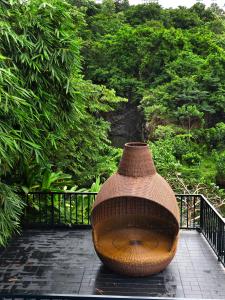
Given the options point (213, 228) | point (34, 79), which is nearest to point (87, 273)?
Result: point (213, 228)

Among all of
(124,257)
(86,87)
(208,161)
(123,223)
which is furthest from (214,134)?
(124,257)

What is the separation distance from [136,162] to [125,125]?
13.5 meters

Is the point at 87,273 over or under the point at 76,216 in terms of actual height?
under

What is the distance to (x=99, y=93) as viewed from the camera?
31.1 ft

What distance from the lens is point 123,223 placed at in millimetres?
6043

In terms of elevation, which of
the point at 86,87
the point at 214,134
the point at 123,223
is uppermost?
the point at 86,87

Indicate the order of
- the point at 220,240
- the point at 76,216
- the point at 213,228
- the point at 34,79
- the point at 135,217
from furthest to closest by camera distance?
the point at 76,216
the point at 135,217
the point at 213,228
the point at 220,240
the point at 34,79

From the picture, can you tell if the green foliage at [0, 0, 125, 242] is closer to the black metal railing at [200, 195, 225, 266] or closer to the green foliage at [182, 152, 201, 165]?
the black metal railing at [200, 195, 225, 266]

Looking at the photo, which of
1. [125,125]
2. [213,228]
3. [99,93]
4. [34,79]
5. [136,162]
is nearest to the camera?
[34,79]

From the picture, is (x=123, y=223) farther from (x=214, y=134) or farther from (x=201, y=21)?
(x=201, y=21)

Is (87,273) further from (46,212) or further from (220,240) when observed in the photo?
(46,212)

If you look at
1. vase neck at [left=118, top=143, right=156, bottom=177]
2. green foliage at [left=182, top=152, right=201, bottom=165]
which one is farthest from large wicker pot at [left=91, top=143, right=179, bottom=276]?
green foliage at [left=182, top=152, right=201, bottom=165]

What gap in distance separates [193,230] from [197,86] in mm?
10718

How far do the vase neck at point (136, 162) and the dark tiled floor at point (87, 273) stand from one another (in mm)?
1441
